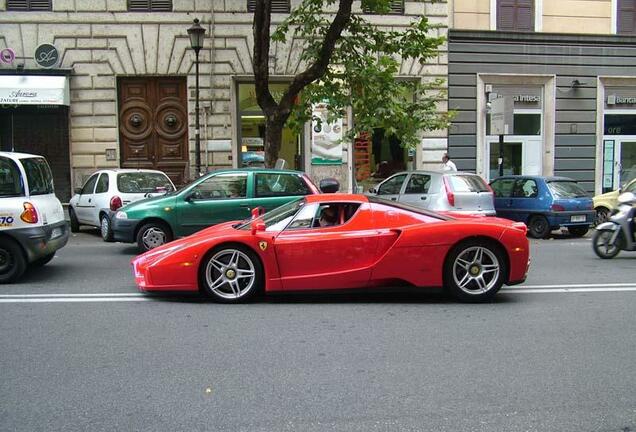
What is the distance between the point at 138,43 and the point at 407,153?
8.98 metres

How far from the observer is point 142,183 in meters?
13.0

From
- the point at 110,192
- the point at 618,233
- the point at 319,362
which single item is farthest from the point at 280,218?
the point at 110,192

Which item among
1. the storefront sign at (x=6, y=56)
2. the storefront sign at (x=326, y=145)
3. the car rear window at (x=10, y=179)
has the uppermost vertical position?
the storefront sign at (x=6, y=56)

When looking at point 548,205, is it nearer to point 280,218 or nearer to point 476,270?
point 476,270

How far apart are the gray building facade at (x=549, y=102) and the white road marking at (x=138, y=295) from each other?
11992 millimetres

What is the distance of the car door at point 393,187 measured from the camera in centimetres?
1285

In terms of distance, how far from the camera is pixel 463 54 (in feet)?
63.3

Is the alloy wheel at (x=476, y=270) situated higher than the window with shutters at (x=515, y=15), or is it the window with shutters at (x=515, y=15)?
the window with shutters at (x=515, y=15)

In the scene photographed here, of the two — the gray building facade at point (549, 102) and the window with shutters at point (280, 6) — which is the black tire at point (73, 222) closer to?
the window with shutters at point (280, 6)

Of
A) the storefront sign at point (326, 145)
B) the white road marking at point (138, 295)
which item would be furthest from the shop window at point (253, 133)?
the white road marking at point (138, 295)

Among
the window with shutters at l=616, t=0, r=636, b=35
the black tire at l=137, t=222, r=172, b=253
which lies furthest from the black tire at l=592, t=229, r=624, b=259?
the window with shutters at l=616, t=0, r=636, b=35

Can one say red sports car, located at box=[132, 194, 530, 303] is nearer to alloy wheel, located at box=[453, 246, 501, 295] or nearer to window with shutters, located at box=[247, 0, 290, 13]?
Answer: alloy wheel, located at box=[453, 246, 501, 295]

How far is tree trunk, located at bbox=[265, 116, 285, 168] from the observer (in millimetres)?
14156

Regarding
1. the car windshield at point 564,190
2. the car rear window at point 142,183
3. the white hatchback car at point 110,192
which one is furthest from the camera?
the car windshield at point 564,190
